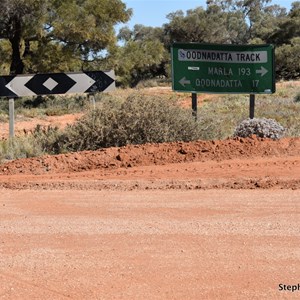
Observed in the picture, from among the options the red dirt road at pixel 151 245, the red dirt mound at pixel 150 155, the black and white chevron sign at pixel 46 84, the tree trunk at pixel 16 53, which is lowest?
the red dirt road at pixel 151 245

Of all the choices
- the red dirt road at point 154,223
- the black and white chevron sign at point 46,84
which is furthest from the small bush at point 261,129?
the black and white chevron sign at point 46,84

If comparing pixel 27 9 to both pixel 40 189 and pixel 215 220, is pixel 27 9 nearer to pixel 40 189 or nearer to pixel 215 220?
pixel 40 189

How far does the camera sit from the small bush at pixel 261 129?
36.8 ft

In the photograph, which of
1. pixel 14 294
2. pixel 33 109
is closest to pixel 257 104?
pixel 33 109

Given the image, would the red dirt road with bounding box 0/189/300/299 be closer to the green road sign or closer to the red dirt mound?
the red dirt mound

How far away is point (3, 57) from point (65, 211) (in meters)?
24.4

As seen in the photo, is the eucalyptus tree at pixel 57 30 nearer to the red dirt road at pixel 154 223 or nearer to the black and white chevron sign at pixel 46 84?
the black and white chevron sign at pixel 46 84

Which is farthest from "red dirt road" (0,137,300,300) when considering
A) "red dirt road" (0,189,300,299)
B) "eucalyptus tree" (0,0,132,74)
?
Answer: "eucalyptus tree" (0,0,132,74)

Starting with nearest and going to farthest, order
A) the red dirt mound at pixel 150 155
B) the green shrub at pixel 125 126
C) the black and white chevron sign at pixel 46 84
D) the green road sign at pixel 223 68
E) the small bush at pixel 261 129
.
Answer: the red dirt mound at pixel 150 155, the green shrub at pixel 125 126, the small bush at pixel 261 129, the black and white chevron sign at pixel 46 84, the green road sign at pixel 223 68

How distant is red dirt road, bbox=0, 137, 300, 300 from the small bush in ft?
3.68

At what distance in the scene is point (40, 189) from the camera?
26.5 feet

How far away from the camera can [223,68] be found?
42.2ft

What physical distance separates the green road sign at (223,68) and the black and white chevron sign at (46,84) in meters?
2.13

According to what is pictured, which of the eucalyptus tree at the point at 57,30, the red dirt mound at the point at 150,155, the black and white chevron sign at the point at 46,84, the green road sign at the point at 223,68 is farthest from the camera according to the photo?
the eucalyptus tree at the point at 57,30
